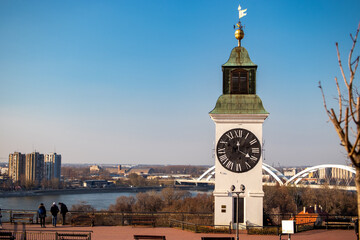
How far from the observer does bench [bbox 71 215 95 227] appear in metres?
19.6

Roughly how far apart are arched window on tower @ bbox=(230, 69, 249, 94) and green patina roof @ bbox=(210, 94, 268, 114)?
10.0 inches

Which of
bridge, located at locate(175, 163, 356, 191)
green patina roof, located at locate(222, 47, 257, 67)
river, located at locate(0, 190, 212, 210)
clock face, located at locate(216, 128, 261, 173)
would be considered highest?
green patina roof, located at locate(222, 47, 257, 67)

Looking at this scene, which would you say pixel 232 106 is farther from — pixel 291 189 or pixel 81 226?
pixel 291 189

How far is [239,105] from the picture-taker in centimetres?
1988

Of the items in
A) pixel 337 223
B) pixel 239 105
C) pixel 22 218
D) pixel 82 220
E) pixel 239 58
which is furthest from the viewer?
pixel 239 58

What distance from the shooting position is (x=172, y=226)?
1998 cm

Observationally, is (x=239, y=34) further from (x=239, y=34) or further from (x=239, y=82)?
(x=239, y=82)

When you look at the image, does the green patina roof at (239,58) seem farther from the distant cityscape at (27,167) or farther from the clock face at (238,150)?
the distant cityscape at (27,167)

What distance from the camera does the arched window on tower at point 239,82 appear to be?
66.2 feet

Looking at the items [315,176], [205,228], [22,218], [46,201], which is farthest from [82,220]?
[315,176]

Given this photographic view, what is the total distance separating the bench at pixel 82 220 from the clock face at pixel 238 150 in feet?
21.8

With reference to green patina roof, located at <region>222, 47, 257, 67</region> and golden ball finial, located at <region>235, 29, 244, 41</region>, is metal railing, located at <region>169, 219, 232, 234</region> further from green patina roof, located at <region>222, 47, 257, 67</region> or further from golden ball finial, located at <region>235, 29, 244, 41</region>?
golden ball finial, located at <region>235, 29, 244, 41</region>

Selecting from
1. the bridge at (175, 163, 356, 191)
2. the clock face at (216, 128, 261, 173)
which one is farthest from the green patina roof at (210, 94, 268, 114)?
the bridge at (175, 163, 356, 191)

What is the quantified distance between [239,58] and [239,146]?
432 centimetres
